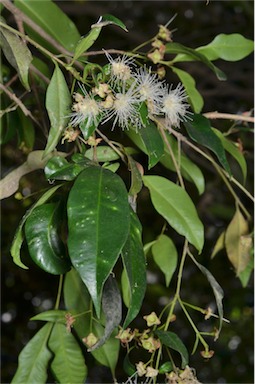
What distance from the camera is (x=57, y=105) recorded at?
2.02ft

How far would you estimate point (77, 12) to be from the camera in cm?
173

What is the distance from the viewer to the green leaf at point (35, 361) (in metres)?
0.73

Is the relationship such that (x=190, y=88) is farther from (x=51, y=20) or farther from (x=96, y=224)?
(x=96, y=224)

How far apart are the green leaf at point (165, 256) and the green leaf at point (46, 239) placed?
0.22m

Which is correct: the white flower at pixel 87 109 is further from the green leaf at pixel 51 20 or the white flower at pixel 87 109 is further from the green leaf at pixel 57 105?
the green leaf at pixel 51 20

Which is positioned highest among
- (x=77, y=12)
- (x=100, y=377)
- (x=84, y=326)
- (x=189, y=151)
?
(x=77, y=12)

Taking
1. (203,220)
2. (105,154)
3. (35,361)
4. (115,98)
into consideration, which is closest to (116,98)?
(115,98)

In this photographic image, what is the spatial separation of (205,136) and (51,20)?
311 mm

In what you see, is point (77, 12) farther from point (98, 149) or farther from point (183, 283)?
point (98, 149)

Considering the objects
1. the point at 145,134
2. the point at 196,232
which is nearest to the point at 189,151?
the point at 196,232

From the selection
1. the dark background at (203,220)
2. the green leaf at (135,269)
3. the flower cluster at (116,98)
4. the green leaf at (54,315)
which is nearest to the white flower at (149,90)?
the flower cluster at (116,98)

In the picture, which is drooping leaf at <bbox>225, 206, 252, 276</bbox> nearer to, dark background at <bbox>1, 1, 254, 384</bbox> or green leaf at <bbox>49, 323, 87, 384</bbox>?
green leaf at <bbox>49, 323, 87, 384</bbox>

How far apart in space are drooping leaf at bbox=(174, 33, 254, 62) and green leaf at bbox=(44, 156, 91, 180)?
0.29 m

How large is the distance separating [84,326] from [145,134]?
10.0 inches
